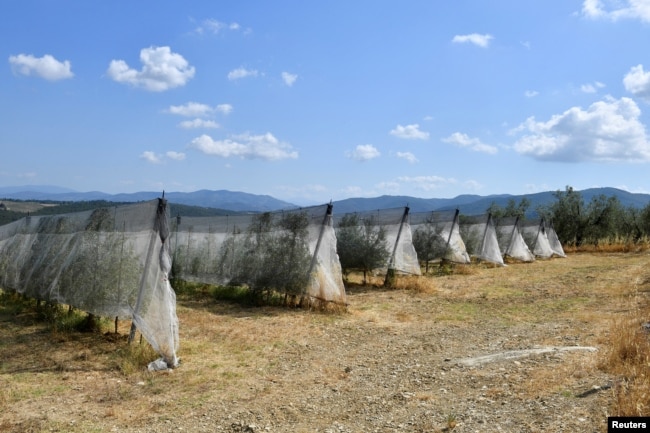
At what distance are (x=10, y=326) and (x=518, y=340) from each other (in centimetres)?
1053

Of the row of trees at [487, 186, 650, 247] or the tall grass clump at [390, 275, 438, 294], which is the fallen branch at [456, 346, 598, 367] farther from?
the row of trees at [487, 186, 650, 247]

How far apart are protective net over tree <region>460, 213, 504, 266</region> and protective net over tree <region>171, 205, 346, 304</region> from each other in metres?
13.9

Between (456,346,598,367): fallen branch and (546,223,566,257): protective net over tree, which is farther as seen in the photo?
(546,223,566,257): protective net over tree

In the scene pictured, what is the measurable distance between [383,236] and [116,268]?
418 inches

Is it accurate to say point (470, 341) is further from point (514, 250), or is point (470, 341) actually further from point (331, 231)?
point (514, 250)

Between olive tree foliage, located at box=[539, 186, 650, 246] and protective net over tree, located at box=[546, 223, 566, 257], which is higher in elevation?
olive tree foliage, located at box=[539, 186, 650, 246]

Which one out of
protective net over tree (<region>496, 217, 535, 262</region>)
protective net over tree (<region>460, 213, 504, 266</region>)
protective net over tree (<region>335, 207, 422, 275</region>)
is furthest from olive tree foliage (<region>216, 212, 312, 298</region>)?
protective net over tree (<region>496, 217, 535, 262</region>)

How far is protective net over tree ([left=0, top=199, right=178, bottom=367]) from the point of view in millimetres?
7523

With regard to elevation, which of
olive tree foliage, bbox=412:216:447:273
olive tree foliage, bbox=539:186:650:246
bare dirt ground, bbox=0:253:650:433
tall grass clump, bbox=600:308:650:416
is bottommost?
bare dirt ground, bbox=0:253:650:433

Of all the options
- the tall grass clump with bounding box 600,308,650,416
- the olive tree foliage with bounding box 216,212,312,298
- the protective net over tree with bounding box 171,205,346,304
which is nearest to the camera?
the tall grass clump with bounding box 600,308,650,416

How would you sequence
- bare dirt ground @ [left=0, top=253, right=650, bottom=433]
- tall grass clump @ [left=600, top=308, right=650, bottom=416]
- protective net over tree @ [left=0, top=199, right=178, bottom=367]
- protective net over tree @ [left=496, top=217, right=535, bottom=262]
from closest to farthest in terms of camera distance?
tall grass clump @ [left=600, top=308, right=650, bottom=416] → bare dirt ground @ [left=0, top=253, right=650, bottom=433] → protective net over tree @ [left=0, top=199, right=178, bottom=367] → protective net over tree @ [left=496, top=217, right=535, bottom=262]

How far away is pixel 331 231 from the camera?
41.6 ft

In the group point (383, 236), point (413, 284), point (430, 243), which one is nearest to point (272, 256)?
point (413, 284)

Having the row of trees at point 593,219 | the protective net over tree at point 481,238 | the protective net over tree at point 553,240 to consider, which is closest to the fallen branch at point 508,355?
the protective net over tree at point 481,238
